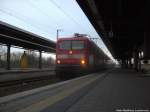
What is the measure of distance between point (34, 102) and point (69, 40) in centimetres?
1990

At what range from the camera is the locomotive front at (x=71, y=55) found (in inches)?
1127

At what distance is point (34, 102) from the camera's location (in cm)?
995

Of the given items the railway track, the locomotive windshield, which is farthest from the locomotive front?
the railway track

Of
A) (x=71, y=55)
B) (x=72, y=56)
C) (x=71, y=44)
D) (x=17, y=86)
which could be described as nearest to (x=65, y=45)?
(x=71, y=44)

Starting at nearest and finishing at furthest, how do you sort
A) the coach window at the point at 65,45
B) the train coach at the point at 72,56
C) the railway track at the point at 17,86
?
1. the railway track at the point at 17,86
2. the train coach at the point at 72,56
3. the coach window at the point at 65,45

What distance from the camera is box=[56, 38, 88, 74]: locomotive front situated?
28.6 meters

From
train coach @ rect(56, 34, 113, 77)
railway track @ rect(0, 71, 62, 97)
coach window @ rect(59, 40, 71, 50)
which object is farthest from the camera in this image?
coach window @ rect(59, 40, 71, 50)

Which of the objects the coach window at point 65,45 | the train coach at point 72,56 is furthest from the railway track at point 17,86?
the coach window at point 65,45

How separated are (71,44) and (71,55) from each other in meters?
1.03

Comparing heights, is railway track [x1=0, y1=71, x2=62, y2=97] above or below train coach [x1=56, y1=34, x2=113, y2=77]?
below

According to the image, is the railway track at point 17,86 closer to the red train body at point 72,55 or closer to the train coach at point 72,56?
the train coach at point 72,56

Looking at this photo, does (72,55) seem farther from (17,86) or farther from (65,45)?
(17,86)

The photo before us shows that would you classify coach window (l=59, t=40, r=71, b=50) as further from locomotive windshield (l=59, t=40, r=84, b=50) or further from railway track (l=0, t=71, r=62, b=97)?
railway track (l=0, t=71, r=62, b=97)

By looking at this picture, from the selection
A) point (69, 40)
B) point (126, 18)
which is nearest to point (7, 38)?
point (69, 40)
